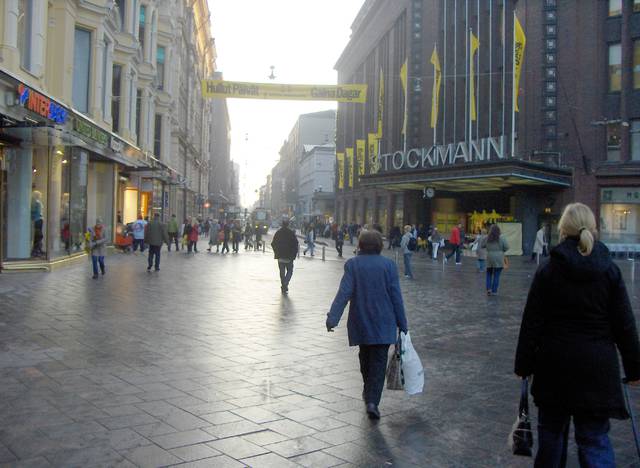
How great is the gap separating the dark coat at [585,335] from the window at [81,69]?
19.8m

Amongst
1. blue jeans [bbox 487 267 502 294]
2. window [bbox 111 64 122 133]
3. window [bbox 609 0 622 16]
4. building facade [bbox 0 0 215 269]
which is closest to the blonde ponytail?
blue jeans [bbox 487 267 502 294]

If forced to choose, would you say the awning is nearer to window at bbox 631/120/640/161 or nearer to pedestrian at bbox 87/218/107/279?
window at bbox 631/120/640/161

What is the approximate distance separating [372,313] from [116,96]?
2264cm

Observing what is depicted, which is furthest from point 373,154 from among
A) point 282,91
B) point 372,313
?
point 372,313

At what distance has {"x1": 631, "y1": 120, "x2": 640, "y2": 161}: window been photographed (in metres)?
29.5

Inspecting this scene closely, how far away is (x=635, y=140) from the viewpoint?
29.5 meters

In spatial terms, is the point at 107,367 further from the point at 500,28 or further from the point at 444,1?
the point at 444,1

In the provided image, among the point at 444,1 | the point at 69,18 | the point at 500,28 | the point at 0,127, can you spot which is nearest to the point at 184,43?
the point at 444,1

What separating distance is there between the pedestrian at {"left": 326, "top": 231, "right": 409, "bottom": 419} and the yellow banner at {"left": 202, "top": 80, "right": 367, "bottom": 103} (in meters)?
15.7

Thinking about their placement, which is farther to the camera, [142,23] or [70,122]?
[142,23]

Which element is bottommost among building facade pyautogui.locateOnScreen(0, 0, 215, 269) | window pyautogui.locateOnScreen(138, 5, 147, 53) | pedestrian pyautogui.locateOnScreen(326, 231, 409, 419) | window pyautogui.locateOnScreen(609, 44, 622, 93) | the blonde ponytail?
pedestrian pyautogui.locateOnScreen(326, 231, 409, 419)

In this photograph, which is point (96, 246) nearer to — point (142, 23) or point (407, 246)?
point (407, 246)

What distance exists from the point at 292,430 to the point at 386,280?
4.88 ft

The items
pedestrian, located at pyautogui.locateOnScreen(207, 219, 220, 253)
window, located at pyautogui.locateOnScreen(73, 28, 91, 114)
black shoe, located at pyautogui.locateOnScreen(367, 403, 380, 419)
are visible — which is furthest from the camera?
pedestrian, located at pyautogui.locateOnScreen(207, 219, 220, 253)
